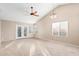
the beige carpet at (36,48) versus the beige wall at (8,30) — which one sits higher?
the beige wall at (8,30)

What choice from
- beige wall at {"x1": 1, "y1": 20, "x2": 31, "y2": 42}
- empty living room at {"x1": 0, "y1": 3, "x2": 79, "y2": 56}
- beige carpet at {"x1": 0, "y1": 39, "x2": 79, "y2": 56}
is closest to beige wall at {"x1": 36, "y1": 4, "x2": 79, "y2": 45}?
empty living room at {"x1": 0, "y1": 3, "x2": 79, "y2": 56}

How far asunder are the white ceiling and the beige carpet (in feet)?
1.45

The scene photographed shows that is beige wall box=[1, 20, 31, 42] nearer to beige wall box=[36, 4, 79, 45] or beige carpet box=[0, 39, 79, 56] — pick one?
beige carpet box=[0, 39, 79, 56]

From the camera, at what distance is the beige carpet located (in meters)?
2.33

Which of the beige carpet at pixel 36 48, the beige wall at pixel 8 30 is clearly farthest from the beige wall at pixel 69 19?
the beige wall at pixel 8 30

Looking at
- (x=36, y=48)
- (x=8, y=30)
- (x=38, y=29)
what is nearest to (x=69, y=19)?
(x=38, y=29)

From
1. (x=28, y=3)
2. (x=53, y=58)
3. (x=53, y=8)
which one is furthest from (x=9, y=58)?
(x=53, y=8)

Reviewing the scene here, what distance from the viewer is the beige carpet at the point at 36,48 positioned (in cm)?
233

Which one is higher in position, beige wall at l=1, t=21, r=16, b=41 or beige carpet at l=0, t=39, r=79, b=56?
beige wall at l=1, t=21, r=16, b=41

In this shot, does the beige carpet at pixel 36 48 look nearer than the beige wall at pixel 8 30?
Yes

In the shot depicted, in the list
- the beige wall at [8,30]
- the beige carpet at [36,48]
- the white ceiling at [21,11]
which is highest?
the white ceiling at [21,11]

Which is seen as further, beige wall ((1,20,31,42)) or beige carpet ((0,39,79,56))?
beige wall ((1,20,31,42))

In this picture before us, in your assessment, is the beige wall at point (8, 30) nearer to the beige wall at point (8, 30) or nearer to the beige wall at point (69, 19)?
the beige wall at point (8, 30)

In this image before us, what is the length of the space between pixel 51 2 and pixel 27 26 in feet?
2.18
